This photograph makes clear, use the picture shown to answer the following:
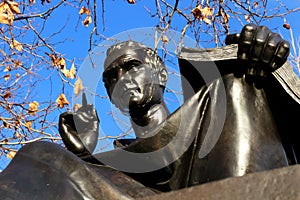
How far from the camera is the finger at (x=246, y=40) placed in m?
2.69

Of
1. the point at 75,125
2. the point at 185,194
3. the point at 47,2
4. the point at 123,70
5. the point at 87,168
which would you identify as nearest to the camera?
the point at 185,194

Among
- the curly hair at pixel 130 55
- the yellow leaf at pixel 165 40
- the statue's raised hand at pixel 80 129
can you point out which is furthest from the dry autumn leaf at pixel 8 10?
the statue's raised hand at pixel 80 129

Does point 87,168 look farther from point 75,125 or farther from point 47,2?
point 47,2

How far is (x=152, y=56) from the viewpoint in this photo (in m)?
3.48

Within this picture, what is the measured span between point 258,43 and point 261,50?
4 cm

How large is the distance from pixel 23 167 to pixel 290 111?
3.90 ft

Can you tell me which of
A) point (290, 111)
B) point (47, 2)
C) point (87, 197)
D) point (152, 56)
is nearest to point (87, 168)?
point (87, 197)

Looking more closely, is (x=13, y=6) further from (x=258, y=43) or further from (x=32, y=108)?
(x=258, y=43)

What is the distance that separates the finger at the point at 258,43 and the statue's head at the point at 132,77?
0.71 metres

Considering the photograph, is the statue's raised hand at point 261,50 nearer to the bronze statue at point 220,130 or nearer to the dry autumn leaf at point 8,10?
the bronze statue at point 220,130

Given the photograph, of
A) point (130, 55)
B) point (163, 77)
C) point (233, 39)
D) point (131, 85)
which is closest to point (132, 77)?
point (131, 85)

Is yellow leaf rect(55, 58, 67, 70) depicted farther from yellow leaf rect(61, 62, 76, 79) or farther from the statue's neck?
the statue's neck

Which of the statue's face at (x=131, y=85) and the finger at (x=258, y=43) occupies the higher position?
the finger at (x=258, y=43)

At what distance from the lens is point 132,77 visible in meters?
3.21
